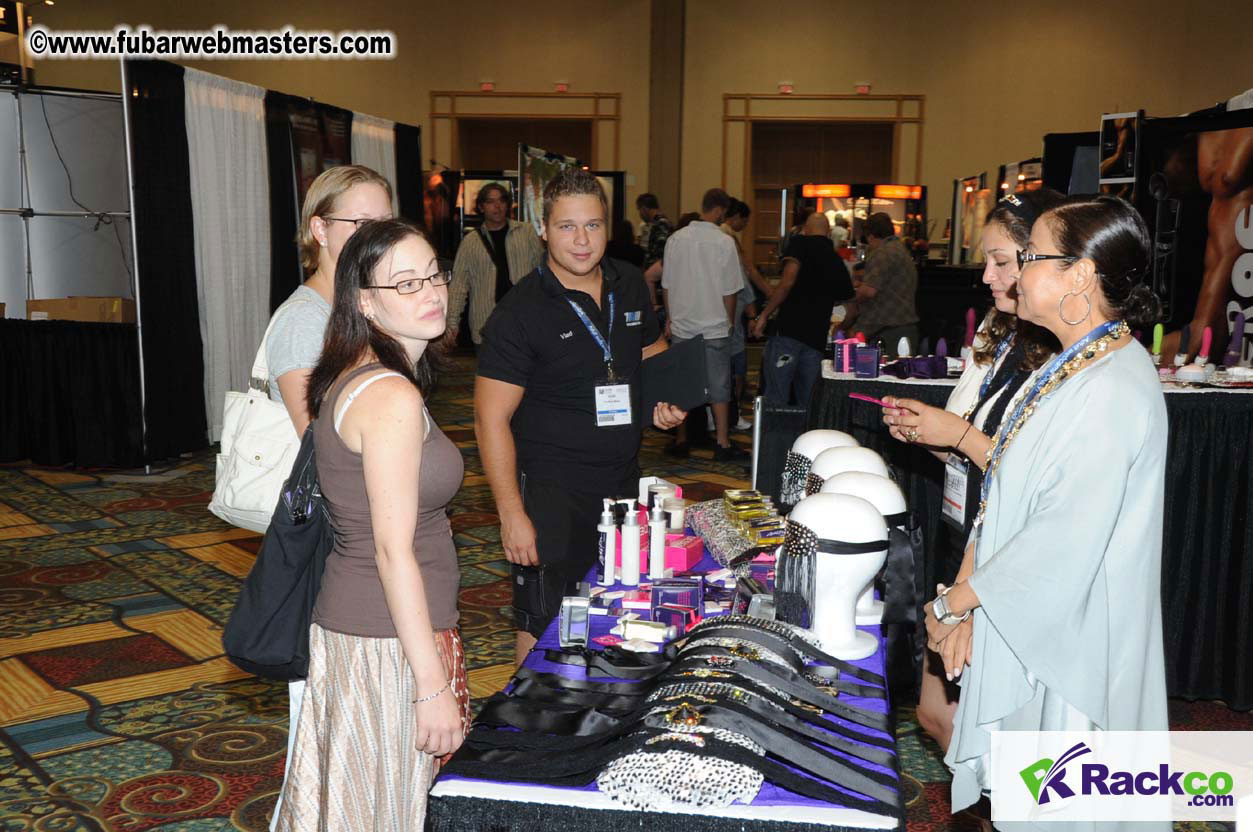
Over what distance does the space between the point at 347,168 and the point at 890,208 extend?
1211 centimetres

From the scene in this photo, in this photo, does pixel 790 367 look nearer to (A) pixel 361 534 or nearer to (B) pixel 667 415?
(B) pixel 667 415

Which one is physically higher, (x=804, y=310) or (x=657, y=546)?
(x=804, y=310)

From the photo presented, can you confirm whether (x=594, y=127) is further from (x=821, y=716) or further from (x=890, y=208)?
(x=821, y=716)

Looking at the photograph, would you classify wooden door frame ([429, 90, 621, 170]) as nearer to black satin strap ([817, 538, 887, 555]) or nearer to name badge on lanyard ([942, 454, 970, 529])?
name badge on lanyard ([942, 454, 970, 529])

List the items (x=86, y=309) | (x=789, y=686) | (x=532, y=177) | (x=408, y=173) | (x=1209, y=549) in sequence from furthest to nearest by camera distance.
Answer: (x=408, y=173) → (x=532, y=177) → (x=86, y=309) → (x=1209, y=549) → (x=789, y=686)

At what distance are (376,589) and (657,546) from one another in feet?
2.38

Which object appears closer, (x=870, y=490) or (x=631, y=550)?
(x=870, y=490)

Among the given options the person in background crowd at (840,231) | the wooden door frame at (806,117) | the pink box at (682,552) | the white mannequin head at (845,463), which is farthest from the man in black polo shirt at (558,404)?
the wooden door frame at (806,117)

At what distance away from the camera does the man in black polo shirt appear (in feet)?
8.57

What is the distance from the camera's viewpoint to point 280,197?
7648mm

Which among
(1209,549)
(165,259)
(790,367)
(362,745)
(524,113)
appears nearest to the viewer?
(362,745)

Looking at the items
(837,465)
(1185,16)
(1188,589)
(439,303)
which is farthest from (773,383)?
(1185,16)

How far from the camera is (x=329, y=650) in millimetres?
1769

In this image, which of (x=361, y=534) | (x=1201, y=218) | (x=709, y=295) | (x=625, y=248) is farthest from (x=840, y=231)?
(x=361, y=534)
